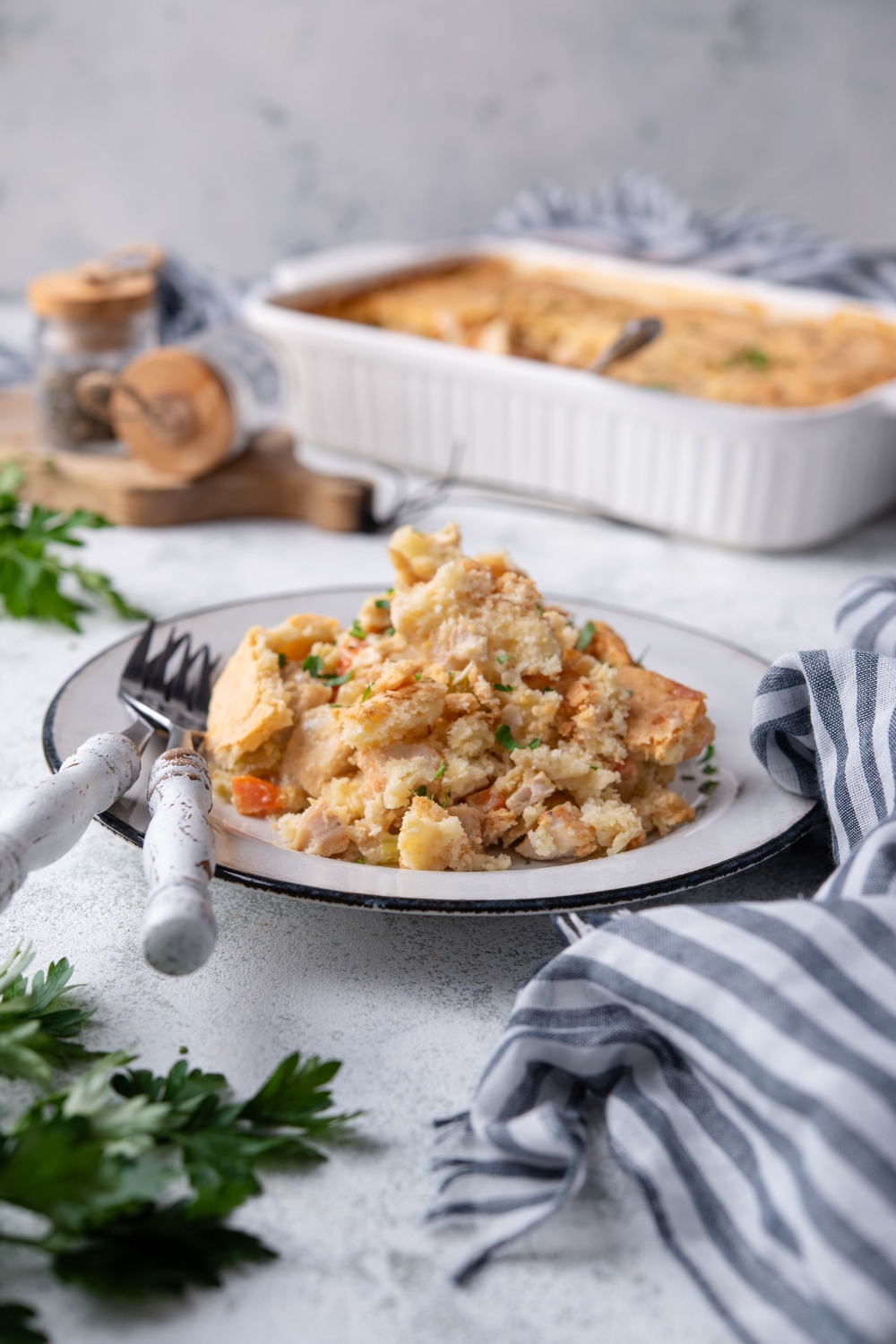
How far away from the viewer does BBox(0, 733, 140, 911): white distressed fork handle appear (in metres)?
0.95

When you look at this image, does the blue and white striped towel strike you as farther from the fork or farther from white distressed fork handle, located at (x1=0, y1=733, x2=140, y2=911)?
white distressed fork handle, located at (x1=0, y1=733, x2=140, y2=911)

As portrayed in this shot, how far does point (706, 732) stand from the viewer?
127 centimetres

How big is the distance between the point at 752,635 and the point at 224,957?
1.08 m

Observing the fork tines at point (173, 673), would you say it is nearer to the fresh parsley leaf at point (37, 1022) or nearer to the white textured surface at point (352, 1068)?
the white textured surface at point (352, 1068)

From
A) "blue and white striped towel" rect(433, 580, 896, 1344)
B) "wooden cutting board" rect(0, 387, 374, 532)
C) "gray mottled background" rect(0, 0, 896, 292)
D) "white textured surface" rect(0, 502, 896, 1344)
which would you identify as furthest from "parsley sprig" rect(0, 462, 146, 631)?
"gray mottled background" rect(0, 0, 896, 292)

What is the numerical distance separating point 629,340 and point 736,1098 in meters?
1.68

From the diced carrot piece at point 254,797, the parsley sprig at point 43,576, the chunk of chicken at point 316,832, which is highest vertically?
the chunk of chicken at point 316,832

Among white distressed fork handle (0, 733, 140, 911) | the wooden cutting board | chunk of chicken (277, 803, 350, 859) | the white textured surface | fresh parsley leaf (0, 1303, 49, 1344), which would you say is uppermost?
white distressed fork handle (0, 733, 140, 911)

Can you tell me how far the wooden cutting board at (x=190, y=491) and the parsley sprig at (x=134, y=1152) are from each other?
138 centimetres

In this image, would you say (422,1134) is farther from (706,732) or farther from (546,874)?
(706,732)

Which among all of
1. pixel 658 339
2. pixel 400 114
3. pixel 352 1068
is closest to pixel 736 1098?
pixel 352 1068

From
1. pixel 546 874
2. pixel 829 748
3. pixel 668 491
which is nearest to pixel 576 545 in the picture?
pixel 668 491

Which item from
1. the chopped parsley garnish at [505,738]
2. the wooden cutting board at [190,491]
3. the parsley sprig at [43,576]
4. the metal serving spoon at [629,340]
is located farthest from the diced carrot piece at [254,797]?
the metal serving spoon at [629,340]

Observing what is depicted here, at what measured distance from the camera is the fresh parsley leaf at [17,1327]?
71 centimetres
